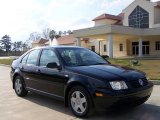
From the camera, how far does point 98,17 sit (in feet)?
184

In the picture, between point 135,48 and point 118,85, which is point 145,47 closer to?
point 135,48

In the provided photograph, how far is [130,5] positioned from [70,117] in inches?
1882

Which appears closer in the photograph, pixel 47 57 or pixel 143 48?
pixel 47 57

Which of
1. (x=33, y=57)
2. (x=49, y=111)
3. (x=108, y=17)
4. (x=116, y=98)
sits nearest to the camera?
(x=116, y=98)

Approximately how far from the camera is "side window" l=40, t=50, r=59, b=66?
24.0ft

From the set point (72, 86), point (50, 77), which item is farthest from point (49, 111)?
point (72, 86)

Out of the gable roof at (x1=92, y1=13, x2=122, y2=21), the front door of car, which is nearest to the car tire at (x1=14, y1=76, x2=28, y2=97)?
the front door of car

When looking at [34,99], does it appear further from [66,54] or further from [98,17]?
[98,17]

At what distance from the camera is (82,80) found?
20.3ft

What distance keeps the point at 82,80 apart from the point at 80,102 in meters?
0.51

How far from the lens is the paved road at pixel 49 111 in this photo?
249 inches

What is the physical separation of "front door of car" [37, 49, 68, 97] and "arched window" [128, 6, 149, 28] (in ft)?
146

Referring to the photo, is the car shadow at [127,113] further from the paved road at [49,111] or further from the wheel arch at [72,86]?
the wheel arch at [72,86]

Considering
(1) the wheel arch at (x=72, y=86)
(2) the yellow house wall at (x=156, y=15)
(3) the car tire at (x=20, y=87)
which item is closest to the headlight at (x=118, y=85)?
(1) the wheel arch at (x=72, y=86)
